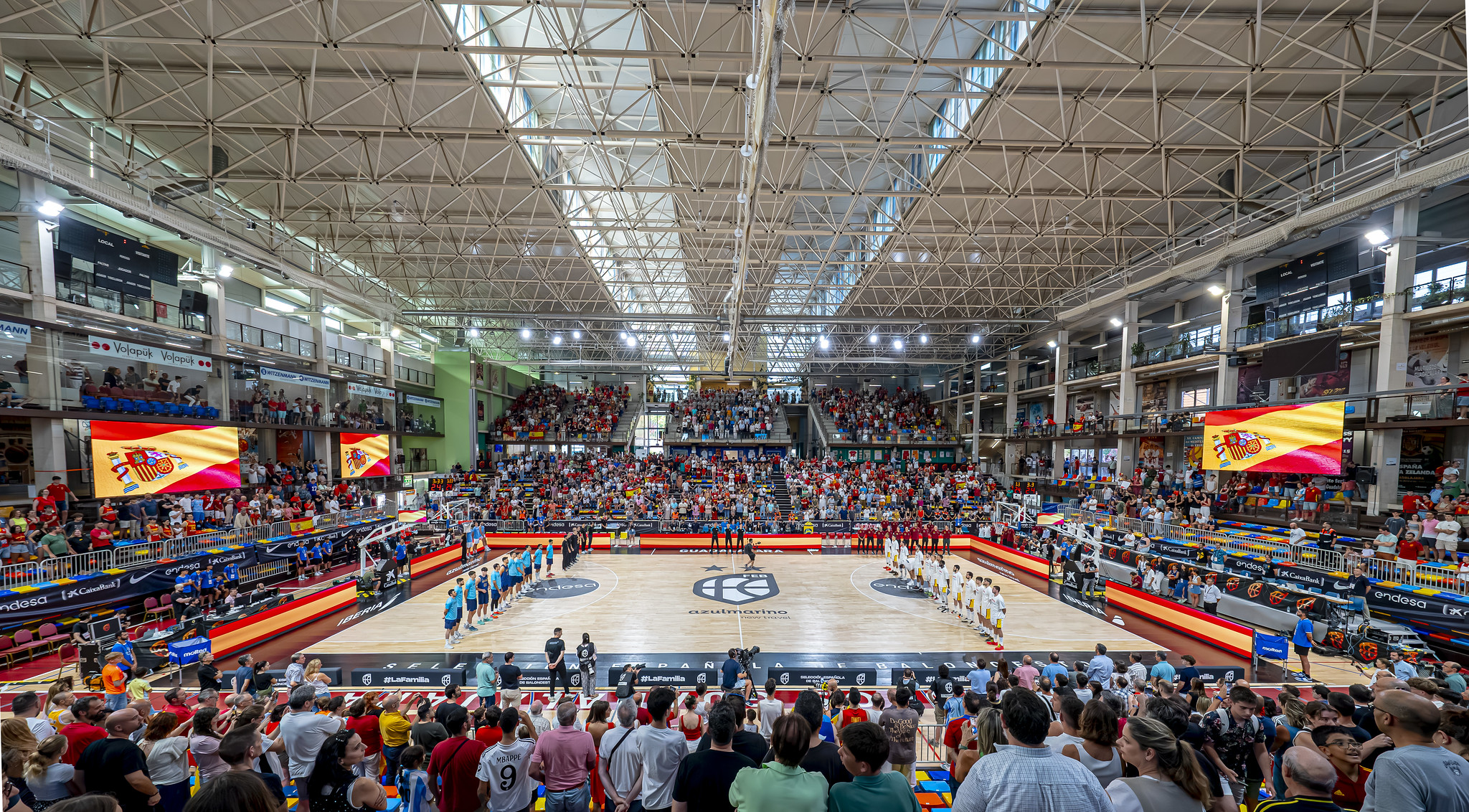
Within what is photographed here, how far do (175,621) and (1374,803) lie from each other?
802 inches

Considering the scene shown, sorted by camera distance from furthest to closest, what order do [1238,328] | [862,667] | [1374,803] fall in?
1. [1238,328]
2. [862,667]
3. [1374,803]

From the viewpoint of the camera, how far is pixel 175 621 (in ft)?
45.6

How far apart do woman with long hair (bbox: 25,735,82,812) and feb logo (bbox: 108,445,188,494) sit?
665 inches

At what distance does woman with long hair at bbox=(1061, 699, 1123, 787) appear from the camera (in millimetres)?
3469

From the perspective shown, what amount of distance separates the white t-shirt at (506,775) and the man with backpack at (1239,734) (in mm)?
5843

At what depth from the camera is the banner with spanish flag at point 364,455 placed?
90.8 ft

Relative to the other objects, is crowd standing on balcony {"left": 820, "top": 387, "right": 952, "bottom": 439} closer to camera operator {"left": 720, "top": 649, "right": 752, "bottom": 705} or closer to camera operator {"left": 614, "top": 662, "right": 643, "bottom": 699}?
camera operator {"left": 720, "top": 649, "right": 752, "bottom": 705}

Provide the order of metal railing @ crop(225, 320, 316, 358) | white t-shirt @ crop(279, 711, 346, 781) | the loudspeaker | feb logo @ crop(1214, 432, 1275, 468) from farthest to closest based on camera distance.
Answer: metal railing @ crop(225, 320, 316, 358) → the loudspeaker → feb logo @ crop(1214, 432, 1275, 468) → white t-shirt @ crop(279, 711, 346, 781)

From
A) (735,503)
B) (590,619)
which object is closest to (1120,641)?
(590,619)

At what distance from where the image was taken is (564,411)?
1738 inches

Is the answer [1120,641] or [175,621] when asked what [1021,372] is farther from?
[175,621]

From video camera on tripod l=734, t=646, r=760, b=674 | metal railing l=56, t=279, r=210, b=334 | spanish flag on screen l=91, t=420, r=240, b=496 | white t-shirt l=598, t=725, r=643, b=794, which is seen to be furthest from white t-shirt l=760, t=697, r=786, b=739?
metal railing l=56, t=279, r=210, b=334

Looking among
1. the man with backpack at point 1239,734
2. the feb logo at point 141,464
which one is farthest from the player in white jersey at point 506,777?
the feb logo at point 141,464

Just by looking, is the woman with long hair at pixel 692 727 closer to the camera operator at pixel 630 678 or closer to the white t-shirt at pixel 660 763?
the camera operator at pixel 630 678
